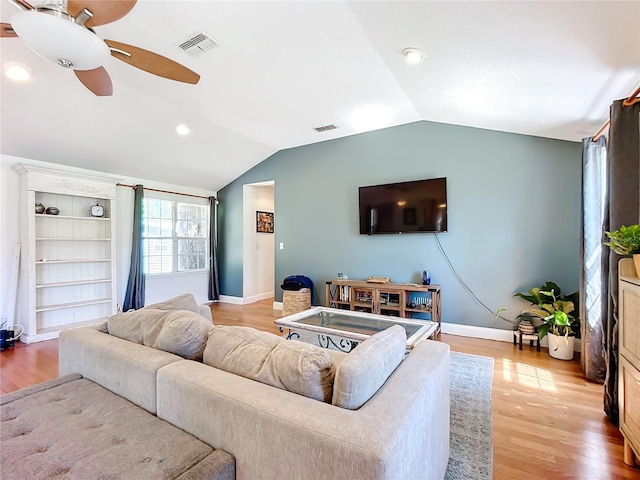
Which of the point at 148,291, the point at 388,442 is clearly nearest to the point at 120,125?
the point at 148,291

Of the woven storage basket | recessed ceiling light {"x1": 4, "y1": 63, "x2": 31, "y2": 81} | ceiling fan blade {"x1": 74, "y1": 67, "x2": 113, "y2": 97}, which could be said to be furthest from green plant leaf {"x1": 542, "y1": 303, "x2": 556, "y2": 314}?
recessed ceiling light {"x1": 4, "y1": 63, "x2": 31, "y2": 81}

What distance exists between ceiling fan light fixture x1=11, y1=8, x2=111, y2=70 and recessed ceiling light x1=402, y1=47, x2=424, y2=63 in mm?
1948

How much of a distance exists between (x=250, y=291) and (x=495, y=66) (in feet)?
17.2

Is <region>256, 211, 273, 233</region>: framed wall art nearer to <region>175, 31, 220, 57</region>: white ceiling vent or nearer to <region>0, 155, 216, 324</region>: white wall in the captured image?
<region>0, 155, 216, 324</region>: white wall

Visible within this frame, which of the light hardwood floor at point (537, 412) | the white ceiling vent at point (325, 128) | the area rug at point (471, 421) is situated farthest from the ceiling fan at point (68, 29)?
the white ceiling vent at point (325, 128)

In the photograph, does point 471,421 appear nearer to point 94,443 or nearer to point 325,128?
point 94,443

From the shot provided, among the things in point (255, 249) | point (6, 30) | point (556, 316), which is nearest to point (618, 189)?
point (556, 316)

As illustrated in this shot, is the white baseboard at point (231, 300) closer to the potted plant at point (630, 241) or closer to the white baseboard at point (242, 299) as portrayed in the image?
the white baseboard at point (242, 299)

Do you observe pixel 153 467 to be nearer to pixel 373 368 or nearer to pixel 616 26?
pixel 373 368

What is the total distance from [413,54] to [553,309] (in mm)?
2834

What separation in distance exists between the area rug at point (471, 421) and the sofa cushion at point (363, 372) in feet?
2.93

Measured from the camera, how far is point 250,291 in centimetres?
617

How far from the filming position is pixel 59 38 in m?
1.44

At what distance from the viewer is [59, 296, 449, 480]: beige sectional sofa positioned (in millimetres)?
848
